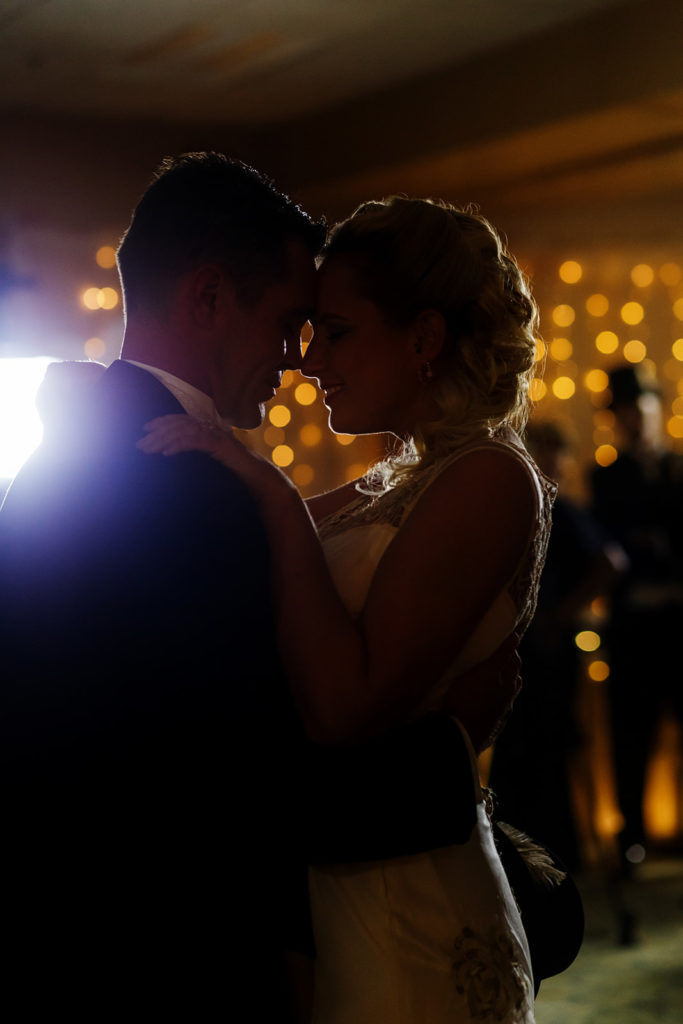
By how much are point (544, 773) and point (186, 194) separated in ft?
11.8

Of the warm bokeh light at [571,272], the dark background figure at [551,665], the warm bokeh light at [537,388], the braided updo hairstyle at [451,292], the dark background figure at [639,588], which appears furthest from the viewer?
the warm bokeh light at [571,272]

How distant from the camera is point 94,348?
634cm

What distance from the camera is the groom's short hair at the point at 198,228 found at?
1438 millimetres

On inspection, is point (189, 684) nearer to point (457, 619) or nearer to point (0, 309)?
point (457, 619)

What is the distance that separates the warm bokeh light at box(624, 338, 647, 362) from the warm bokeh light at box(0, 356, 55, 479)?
3.69 metres

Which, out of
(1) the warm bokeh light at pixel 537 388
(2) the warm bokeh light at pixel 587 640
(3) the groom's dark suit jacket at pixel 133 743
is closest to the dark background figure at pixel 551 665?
(2) the warm bokeh light at pixel 587 640

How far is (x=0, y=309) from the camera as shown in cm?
605

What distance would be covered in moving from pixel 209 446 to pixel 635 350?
22.1ft

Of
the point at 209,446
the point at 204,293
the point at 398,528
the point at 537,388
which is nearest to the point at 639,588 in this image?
the point at 537,388

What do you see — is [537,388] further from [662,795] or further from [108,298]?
[108,298]

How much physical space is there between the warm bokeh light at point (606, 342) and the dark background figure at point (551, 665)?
297 centimetres

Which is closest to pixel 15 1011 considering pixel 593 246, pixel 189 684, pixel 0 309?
pixel 189 684

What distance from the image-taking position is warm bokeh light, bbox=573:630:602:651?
190 inches

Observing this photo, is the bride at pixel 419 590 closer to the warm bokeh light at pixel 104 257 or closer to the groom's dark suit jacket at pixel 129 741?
the groom's dark suit jacket at pixel 129 741
